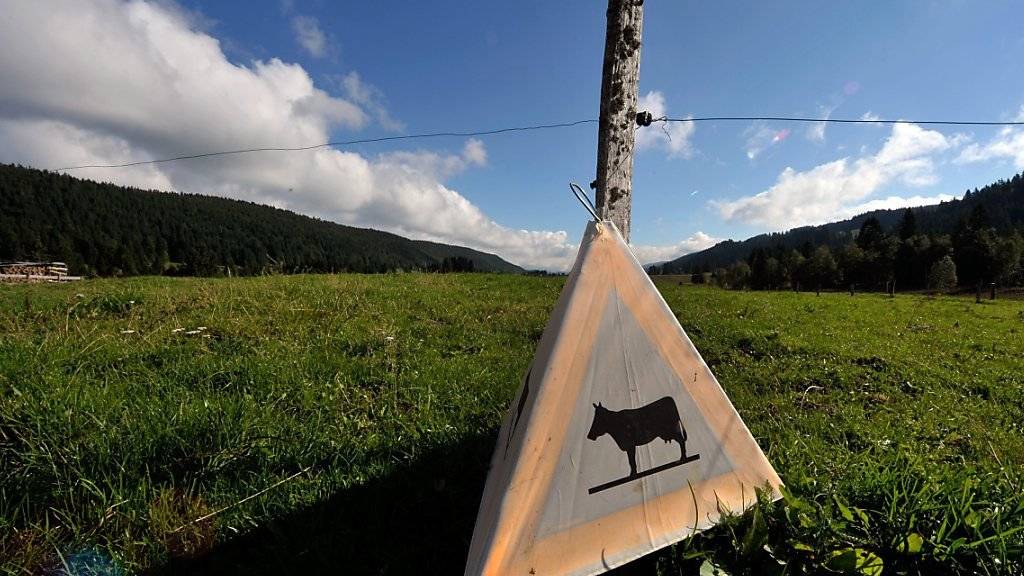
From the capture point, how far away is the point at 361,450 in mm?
3537

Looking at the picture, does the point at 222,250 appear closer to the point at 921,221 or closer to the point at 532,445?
the point at 532,445

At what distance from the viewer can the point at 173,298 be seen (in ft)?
28.3

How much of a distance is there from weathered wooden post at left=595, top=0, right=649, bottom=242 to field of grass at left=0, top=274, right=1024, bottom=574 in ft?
7.97

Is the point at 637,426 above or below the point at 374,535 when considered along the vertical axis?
above

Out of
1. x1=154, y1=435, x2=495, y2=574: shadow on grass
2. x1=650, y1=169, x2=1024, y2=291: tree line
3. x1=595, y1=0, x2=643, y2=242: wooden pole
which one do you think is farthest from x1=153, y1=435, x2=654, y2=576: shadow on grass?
x1=650, y1=169, x2=1024, y2=291: tree line

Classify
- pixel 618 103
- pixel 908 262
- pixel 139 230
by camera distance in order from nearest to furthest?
pixel 618 103
pixel 908 262
pixel 139 230

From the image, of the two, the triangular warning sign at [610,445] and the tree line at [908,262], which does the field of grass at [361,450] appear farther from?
the tree line at [908,262]

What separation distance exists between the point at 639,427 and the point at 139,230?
167 metres

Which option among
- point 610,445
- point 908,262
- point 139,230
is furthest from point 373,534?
point 139,230

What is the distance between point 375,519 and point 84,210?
18508 centimetres

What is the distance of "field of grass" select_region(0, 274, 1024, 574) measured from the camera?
2389 millimetres

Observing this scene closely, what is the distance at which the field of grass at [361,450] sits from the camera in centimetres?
239

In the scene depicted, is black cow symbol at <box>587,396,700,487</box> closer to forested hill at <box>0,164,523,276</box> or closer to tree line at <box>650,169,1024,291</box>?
forested hill at <box>0,164,523,276</box>

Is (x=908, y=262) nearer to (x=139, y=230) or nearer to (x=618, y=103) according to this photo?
(x=618, y=103)
